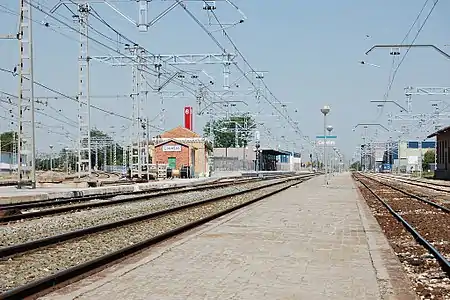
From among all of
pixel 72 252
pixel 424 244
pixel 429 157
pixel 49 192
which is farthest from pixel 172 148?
pixel 429 157

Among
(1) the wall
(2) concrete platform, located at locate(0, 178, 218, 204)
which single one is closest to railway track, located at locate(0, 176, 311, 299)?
(2) concrete platform, located at locate(0, 178, 218, 204)

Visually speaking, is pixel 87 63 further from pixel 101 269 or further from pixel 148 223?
pixel 101 269

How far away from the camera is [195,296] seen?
6707 mm

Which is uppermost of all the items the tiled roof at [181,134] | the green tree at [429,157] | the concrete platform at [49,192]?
the tiled roof at [181,134]

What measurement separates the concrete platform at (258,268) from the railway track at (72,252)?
0.88 ft

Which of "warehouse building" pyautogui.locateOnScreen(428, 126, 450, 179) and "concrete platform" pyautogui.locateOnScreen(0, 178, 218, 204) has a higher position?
"warehouse building" pyautogui.locateOnScreen(428, 126, 450, 179)

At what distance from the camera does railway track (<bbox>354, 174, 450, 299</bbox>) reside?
8082mm

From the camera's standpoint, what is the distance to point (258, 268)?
28.1 feet

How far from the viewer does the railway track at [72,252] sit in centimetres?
764

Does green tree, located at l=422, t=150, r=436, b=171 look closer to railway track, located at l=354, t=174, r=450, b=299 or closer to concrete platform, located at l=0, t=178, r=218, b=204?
concrete platform, located at l=0, t=178, r=218, b=204

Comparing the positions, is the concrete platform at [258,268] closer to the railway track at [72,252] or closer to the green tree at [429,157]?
the railway track at [72,252]

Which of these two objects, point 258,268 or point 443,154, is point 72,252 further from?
point 443,154

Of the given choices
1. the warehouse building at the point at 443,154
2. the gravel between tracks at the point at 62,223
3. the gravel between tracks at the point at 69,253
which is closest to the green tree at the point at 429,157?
the warehouse building at the point at 443,154

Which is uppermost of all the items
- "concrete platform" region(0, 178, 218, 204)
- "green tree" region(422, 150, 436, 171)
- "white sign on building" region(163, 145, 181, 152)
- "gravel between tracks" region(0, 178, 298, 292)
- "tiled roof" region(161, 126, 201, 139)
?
"tiled roof" region(161, 126, 201, 139)
